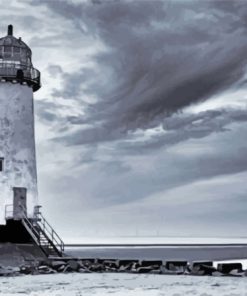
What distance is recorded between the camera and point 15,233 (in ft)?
115

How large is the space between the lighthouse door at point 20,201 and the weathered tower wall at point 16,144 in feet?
0.78

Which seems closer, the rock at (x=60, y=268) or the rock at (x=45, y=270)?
the rock at (x=45, y=270)

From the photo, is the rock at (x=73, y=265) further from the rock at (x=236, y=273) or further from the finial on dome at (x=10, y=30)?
the finial on dome at (x=10, y=30)

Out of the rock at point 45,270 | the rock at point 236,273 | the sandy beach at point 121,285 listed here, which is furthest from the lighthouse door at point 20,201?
the rock at point 236,273

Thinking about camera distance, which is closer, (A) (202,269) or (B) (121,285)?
(B) (121,285)

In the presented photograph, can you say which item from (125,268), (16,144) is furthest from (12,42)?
(125,268)

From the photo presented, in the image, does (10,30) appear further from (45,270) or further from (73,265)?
(45,270)

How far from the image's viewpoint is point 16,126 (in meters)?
36.8

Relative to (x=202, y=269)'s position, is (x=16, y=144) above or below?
above

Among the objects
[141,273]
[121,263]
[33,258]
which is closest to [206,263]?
[141,273]

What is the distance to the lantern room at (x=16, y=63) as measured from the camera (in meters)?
37.0

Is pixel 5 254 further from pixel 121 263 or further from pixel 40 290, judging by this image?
pixel 40 290

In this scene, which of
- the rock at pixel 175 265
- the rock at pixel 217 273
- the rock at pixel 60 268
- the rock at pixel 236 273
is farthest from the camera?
the rock at pixel 60 268

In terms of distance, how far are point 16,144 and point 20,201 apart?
10.9 ft
